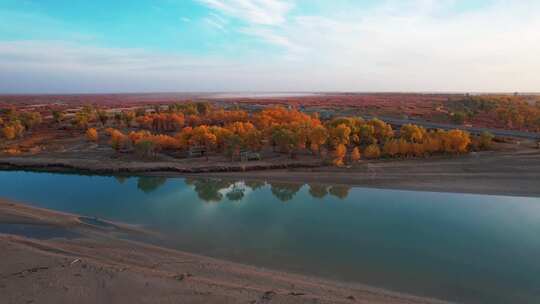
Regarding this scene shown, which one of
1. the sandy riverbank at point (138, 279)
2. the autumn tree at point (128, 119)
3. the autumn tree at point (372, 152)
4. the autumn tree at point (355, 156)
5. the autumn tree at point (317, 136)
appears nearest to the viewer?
the sandy riverbank at point (138, 279)

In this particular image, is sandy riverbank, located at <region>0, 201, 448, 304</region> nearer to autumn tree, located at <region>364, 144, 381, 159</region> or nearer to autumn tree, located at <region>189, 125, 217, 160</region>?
autumn tree, located at <region>189, 125, 217, 160</region>

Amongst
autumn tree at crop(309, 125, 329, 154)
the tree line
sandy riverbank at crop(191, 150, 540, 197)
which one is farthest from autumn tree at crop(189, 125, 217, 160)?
autumn tree at crop(309, 125, 329, 154)

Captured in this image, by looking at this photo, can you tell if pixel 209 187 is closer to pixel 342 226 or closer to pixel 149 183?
pixel 149 183

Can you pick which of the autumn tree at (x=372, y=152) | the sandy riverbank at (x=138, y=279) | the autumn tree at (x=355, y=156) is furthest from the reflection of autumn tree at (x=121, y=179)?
the autumn tree at (x=372, y=152)

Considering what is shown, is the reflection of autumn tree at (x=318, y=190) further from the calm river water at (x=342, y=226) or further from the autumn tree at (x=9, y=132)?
the autumn tree at (x=9, y=132)

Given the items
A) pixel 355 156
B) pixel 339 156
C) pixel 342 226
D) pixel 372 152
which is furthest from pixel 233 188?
pixel 372 152

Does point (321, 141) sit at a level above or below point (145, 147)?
above
